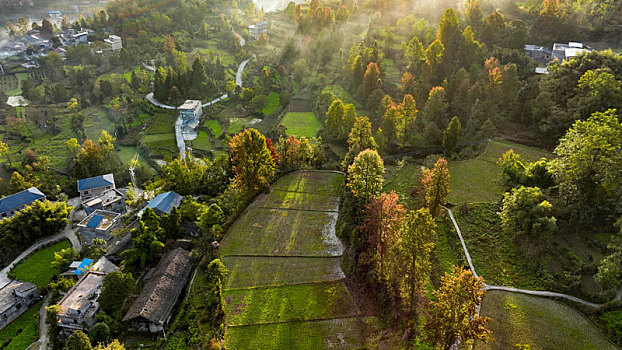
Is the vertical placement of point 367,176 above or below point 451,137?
above

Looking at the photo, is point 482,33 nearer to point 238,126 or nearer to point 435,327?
point 238,126

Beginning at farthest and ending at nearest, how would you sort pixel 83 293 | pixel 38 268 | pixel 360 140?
pixel 360 140 < pixel 38 268 < pixel 83 293

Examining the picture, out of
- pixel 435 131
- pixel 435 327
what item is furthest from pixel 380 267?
pixel 435 131

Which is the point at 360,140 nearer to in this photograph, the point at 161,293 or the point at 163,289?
the point at 163,289

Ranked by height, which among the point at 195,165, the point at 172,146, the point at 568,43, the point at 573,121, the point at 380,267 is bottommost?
the point at 172,146

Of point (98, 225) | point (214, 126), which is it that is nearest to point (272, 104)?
point (214, 126)

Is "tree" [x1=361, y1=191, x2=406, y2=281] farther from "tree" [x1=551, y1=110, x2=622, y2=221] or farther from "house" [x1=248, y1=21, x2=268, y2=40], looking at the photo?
"house" [x1=248, y1=21, x2=268, y2=40]

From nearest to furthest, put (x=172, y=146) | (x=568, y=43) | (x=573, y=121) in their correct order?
(x=573, y=121)
(x=568, y=43)
(x=172, y=146)

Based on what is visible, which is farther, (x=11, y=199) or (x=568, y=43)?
(x=568, y=43)
